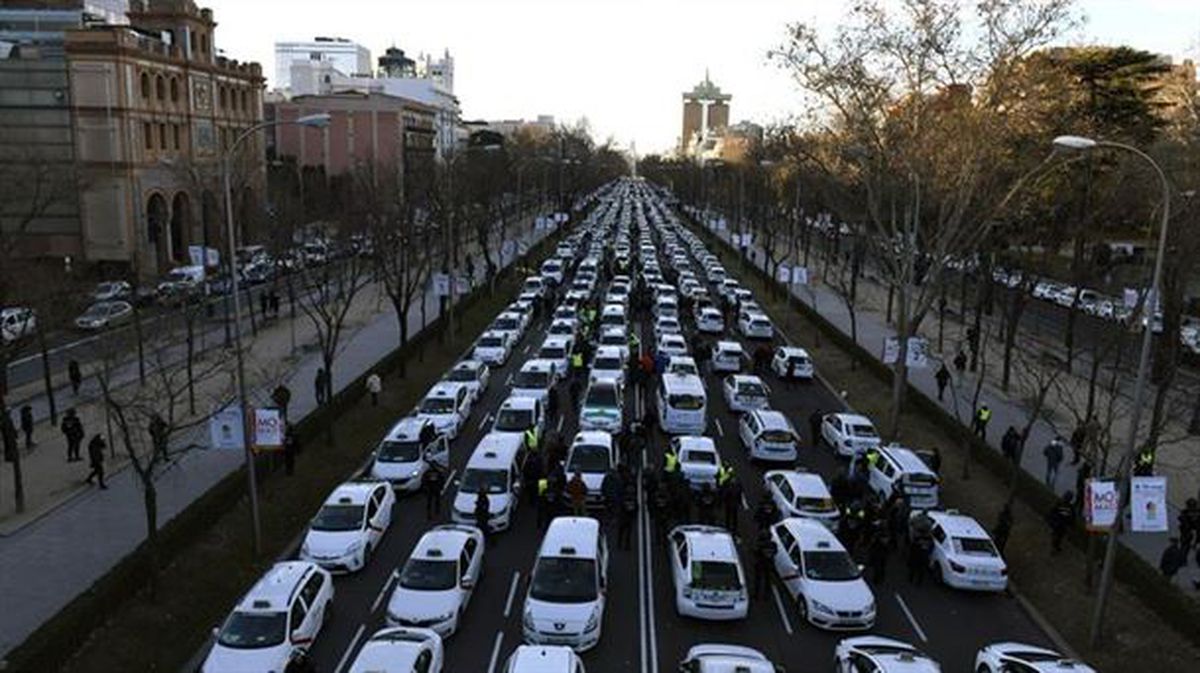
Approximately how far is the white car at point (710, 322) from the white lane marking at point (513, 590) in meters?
27.3

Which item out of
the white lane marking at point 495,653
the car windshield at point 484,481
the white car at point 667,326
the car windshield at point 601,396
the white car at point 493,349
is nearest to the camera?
the white lane marking at point 495,653

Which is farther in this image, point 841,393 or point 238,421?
point 841,393

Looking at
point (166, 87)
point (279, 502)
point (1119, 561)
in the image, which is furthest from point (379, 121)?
point (1119, 561)

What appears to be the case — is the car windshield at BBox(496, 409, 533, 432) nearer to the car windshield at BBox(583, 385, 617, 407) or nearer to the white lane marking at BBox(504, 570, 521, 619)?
the car windshield at BBox(583, 385, 617, 407)

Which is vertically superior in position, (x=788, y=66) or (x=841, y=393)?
(x=788, y=66)

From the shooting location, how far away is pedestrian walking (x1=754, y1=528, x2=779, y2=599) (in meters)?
18.4

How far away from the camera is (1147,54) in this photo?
62062 millimetres

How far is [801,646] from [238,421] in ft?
38.9

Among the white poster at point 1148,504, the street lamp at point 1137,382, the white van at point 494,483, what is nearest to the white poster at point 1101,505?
the street lamp at point 1137,382

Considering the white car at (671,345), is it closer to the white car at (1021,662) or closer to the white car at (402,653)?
the white car at (1021,662)

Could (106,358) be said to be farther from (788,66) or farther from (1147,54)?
(1147,54)

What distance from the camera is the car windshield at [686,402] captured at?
28.6 metres

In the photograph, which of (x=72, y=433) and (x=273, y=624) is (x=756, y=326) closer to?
(x=72, y=433)

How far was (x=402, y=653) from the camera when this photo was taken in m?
13.9
